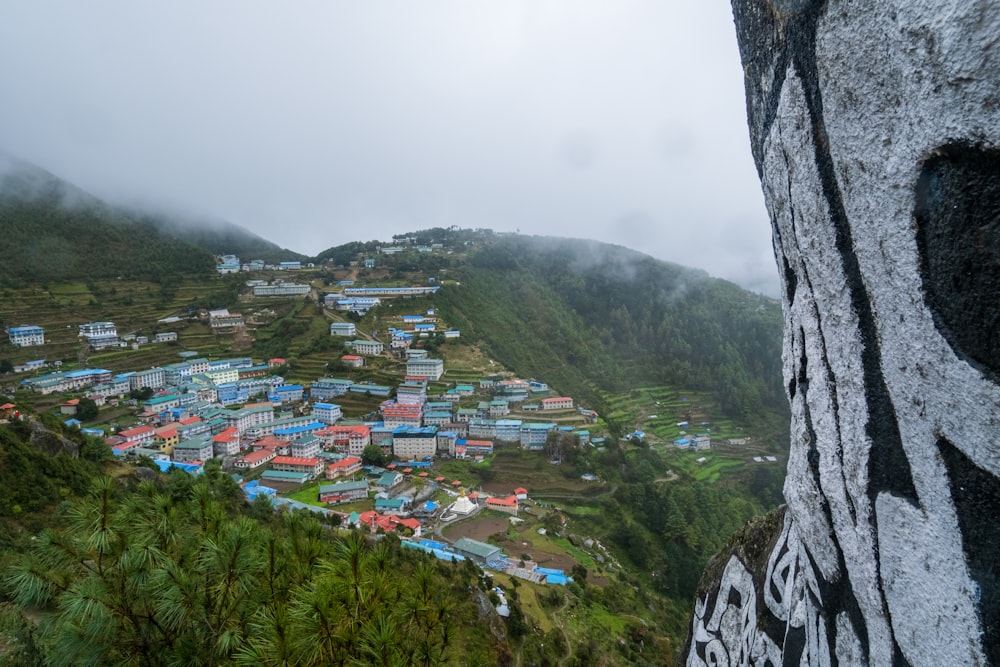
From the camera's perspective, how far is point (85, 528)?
3049mm

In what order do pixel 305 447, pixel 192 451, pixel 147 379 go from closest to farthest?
1. pixel 192 451
2. pixel 305 447
3. pixel 147 379

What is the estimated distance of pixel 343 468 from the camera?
27406mm

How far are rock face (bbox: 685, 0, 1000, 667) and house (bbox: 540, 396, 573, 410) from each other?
33430mm

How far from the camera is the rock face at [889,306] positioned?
4.47 ft

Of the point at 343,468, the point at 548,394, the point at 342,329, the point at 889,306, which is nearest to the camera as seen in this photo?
the point at 889,306

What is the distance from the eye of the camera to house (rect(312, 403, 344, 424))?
34.1m

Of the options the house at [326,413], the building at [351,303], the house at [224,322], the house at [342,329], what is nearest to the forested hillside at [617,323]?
the building at [351,303]

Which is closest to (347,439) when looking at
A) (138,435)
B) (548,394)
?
(138,435)

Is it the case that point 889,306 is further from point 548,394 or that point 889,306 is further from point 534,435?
point 548,394

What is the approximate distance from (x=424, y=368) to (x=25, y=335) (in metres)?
29.0

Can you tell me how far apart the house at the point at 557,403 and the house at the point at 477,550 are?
53.1 ft

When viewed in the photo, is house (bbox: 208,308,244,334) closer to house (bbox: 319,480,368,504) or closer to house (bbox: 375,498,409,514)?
house (bbox: 319,480,368,504)

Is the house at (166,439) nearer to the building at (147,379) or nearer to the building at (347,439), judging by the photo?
the building at (347,439)

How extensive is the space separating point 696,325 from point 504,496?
42701 millimetres
